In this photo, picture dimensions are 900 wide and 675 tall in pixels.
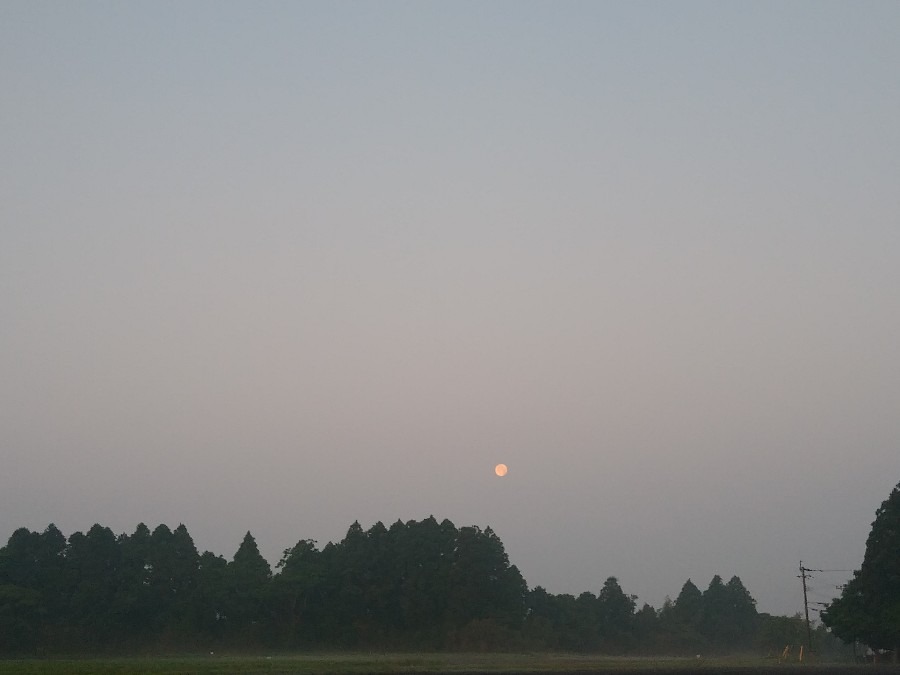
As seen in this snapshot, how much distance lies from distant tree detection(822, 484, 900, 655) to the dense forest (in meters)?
49.0

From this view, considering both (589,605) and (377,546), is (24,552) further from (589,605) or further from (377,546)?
(589,605)

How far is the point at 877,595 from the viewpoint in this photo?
78688 mm

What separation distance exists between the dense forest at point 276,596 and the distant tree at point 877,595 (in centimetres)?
4898

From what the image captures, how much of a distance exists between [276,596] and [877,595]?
261 feet

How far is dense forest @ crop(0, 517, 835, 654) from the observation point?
119062 mm

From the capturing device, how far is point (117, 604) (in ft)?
393

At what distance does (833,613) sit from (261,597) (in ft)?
250

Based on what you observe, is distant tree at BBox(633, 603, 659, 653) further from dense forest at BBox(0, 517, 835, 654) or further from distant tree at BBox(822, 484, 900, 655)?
distant tree at BBox(822, 484, 900, 655)

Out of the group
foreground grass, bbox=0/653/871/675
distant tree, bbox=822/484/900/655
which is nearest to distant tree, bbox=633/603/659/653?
distant tree, bbox=822/484/900/655

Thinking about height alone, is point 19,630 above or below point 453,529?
below

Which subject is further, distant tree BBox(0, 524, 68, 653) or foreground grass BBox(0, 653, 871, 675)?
distant tree BBox(0, 524, 68, 653)

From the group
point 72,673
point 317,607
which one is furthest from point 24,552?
point 72,673

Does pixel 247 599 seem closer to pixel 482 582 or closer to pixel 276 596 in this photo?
pixel 276 596

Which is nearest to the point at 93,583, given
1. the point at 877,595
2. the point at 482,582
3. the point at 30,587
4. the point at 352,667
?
the point at 30,587
